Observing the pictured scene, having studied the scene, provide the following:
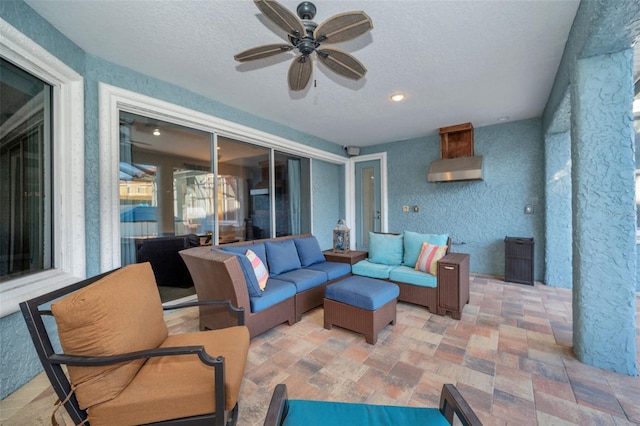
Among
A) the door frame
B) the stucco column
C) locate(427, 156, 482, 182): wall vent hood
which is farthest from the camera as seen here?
the door frame

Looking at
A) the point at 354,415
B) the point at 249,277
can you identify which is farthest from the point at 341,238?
the point at 354,415

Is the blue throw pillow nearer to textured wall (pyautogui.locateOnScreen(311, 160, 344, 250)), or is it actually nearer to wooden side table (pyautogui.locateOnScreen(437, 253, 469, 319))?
textured wall (pyautogui.locateOnScreen(311, 160, 344, 250))

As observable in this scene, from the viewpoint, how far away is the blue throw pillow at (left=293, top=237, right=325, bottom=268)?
3521 mm

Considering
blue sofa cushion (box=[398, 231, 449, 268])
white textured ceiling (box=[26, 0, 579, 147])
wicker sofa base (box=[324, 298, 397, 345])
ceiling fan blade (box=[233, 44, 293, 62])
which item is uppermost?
white textured ceiling (box=[26, 0, 579, 147])

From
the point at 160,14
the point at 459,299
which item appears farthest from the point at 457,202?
the point at 160,14

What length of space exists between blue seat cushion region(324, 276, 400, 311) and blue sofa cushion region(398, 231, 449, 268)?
0.88 m

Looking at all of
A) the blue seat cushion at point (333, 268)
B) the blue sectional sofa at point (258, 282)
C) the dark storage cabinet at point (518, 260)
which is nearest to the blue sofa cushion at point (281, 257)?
the blue sectional sofa at point (258, 282)

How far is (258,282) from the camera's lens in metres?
2.49

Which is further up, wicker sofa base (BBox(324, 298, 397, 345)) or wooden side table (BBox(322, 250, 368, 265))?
wooden side table (BBox(322, 250, 368, 265))

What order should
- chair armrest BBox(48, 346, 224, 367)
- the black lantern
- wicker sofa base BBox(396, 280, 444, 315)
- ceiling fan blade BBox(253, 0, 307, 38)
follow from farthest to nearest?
the black lantern → wicker sofa base BBox(396, 280, 444, 315) → ceiling fan blade BBox(253, 0, 307, 38) → chair armrest BBox(48, 346, 224, 367)

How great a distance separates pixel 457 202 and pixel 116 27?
5.14 m

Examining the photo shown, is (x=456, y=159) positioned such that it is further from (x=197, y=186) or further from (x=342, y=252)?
(x=197, y=186)

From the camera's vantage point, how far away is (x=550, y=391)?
5.55 ft

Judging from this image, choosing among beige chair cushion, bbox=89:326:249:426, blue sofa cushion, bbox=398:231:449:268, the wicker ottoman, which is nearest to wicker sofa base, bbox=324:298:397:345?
the wicker ottoman
